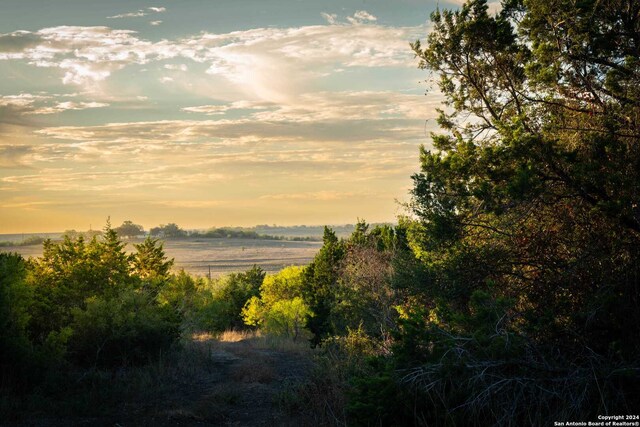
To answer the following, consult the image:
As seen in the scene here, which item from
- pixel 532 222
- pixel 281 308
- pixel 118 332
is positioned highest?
pixel 532 222

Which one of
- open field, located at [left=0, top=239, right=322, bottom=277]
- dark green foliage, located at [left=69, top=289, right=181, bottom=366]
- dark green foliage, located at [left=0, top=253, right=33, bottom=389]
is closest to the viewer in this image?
dark green foliage, located at [left=0, top=253, right=33, bottom=389]

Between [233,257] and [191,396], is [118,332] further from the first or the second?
[233,257]

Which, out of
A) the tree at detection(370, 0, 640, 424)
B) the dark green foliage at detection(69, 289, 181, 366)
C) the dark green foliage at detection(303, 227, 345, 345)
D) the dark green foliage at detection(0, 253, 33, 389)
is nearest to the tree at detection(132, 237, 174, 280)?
the dark green foliage at detection(303, 227, 345, 345)

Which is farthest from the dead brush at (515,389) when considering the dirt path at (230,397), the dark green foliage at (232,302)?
the dark green foliage at (232,302)

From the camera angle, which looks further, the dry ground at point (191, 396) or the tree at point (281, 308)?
the tree at point (281, 308)

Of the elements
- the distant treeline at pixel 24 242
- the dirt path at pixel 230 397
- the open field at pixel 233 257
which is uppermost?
the distant treeline at pixel 24 242

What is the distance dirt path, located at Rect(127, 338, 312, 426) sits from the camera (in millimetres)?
10414

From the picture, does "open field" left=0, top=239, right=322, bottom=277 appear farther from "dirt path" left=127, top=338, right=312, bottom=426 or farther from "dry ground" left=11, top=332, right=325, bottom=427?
"dry ground" left=11, top=332, right=325, bottom=427

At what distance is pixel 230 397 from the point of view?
12.0 m

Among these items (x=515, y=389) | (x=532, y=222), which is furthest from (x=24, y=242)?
(x=515, y=389)

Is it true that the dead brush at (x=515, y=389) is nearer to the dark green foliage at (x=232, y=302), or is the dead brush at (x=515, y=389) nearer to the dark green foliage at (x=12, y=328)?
the dark green foliage at (x=12, y=328)

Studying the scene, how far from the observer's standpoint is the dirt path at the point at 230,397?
10414 mm

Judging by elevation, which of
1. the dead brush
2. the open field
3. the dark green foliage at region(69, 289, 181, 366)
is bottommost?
the open field

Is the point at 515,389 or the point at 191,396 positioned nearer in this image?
the point at 515,389
